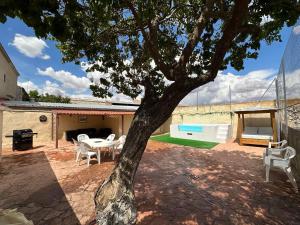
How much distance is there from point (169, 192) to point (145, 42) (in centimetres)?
448

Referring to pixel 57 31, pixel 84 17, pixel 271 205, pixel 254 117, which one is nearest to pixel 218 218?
pixel 271 205

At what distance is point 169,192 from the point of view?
5086 mm

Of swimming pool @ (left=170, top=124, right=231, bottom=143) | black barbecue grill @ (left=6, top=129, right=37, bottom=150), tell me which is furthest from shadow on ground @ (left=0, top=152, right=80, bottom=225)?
swimming pool @ (left=170, top=124, right=231, bottom=143)

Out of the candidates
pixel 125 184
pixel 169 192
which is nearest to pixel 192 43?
pixel 125 184

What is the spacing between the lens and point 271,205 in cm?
430

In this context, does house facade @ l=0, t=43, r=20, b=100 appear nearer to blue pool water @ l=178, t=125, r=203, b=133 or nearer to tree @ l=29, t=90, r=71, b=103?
tree @ l=29, t=90, r=71, b=103

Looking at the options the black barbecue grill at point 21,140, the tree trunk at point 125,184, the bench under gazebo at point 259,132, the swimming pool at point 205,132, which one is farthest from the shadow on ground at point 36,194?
the bench under gazebo at point 259,132

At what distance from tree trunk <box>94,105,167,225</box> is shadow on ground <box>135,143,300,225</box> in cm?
68

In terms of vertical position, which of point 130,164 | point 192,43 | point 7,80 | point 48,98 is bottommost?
point 130,164

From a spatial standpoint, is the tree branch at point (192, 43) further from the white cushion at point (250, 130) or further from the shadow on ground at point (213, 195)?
the white cushion at point (250, 130)

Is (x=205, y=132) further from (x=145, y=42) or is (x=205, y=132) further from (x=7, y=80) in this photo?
(x=7, y=80)

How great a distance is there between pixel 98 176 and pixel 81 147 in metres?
2.37

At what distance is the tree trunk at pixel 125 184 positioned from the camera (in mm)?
3223

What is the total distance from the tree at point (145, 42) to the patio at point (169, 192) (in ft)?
4.43
